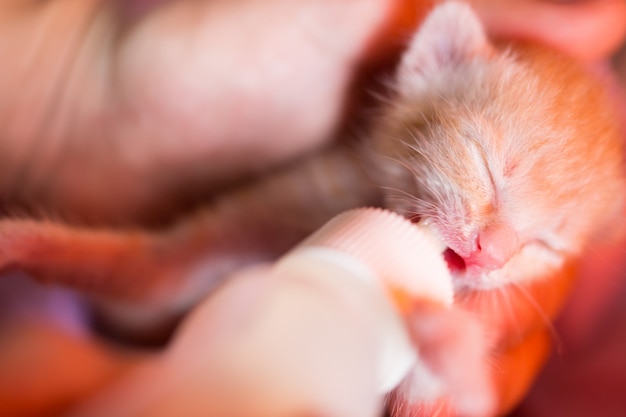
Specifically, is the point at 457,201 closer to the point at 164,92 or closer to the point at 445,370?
the point at 445,370

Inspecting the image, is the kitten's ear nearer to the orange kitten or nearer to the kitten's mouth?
the orange kitten

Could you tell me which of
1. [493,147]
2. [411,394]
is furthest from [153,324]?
[493,147]

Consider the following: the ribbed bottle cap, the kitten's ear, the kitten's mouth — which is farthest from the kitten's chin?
the kitten's ear

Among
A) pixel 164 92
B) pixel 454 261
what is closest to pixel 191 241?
pixel 164 92

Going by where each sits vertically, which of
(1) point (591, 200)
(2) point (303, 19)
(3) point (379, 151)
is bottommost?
(1) point (591, 200)

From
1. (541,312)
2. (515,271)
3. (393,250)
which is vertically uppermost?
(393,250)

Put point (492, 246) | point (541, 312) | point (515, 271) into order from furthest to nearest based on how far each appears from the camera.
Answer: point (541, 312), point (515, 271), point (492, 246)

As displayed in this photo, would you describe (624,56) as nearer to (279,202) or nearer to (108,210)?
(279,202)
